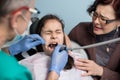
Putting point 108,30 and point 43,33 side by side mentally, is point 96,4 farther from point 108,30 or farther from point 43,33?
point 43,33

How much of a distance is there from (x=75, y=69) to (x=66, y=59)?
97mm

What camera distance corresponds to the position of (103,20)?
5.93 feet

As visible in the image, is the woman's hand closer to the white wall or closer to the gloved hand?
the gloved hand

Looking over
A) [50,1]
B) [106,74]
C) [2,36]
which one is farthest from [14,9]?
[50,1]

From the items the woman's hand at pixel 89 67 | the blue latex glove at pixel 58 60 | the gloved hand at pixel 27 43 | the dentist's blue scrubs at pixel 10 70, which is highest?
the dentist's blue scrubs at pixel 10 70

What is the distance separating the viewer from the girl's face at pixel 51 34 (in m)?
1.74

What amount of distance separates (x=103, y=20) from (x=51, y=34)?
1.21 ft

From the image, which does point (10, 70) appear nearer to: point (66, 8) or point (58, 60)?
point (58, 60)

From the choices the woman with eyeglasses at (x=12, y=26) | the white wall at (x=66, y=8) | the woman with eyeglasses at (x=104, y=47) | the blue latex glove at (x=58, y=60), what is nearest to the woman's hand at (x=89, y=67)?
the woman with eyeglasses at (x=104, y=47)

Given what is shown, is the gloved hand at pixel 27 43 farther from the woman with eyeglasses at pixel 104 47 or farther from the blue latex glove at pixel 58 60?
the woman with eyeglasses at pixel 104 47

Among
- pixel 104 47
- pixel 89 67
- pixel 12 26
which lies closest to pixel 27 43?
pixel 89 67

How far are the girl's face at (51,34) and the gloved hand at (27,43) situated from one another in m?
0.04

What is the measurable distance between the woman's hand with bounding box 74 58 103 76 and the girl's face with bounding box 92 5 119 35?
0.22m

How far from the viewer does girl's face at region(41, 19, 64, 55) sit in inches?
68.5
